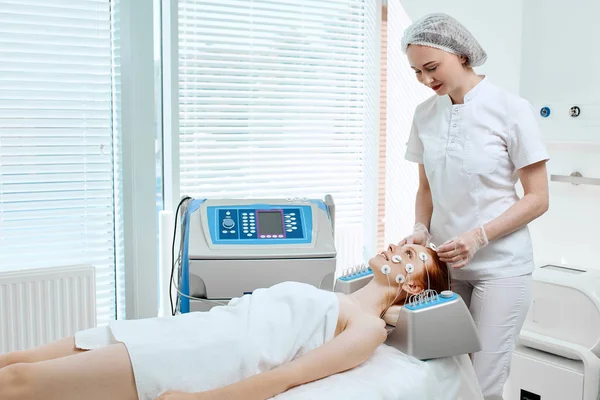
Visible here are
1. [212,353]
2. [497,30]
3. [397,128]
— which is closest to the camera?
[212,353]

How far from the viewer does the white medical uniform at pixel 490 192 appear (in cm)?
178

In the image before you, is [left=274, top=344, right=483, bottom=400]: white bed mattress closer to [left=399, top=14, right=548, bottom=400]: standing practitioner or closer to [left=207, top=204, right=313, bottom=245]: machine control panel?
[left=399, top=14, right=548, bottom=400]: standing practitioner

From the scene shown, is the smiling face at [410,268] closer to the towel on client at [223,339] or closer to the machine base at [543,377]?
the towel on client at [223,339]

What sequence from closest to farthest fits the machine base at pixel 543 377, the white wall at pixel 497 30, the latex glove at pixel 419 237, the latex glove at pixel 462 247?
the latex glove at pixel 462 247
the latex glove at pixel 419 237
the machine base at pixel 543 377
the white wall at pixel 497 30

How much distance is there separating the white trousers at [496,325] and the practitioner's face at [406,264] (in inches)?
7.1

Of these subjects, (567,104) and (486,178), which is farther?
(567,104)

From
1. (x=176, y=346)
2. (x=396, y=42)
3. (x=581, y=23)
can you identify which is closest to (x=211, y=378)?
(x=176, y=346)

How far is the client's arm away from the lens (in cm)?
128

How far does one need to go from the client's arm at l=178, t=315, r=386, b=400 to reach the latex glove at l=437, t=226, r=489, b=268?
0.96 feet

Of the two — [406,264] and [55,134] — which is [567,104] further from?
[55,134]

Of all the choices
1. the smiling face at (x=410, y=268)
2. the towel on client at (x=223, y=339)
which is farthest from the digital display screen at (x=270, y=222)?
the towel on client at (x=223, y=339)

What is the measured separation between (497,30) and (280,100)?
40.5 inches

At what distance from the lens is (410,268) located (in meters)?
1.76

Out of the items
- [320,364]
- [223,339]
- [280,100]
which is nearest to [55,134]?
[280,100]
